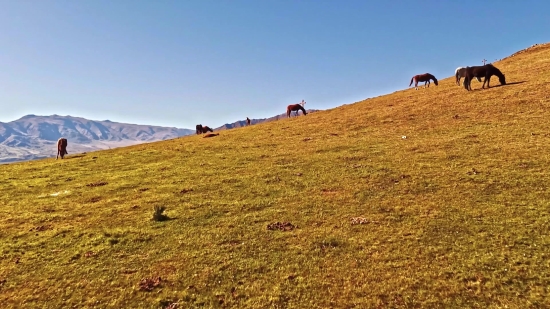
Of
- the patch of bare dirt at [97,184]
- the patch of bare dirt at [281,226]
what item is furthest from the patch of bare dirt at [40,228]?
the patch of bare dirt at [281,226]

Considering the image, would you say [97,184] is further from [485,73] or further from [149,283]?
[485,73]

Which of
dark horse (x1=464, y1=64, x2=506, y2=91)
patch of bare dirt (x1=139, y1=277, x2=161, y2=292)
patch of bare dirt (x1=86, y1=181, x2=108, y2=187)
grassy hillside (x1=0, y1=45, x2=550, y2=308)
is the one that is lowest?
patch of bare dirt (x1=139, y1=277, x2=161, y2=292)

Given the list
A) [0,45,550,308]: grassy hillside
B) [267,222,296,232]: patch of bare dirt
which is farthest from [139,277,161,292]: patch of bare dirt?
[267,222,296,232]: patch of bare dirt

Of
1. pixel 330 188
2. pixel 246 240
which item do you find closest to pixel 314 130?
pixel 330 188

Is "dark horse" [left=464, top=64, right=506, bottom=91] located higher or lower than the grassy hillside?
higher

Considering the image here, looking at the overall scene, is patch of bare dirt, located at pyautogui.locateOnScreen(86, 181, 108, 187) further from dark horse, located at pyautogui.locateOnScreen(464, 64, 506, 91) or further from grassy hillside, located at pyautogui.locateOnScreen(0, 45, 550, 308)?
dark horse, located at pyautogui.locateOnScreen(464, 64, 506, 91)

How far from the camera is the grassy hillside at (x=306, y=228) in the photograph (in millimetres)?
10164

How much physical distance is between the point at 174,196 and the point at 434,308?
49.7 ft

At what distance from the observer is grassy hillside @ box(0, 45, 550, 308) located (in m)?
10.2

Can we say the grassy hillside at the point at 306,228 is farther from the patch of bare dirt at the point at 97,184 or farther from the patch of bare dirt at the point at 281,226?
the patch of bare dirt at the point at 97,184

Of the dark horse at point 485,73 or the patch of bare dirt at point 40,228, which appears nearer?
the patch of bare dirt at point 40,228

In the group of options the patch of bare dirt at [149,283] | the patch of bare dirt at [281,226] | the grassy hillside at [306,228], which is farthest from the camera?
the patch of bare dirt at [281,226]

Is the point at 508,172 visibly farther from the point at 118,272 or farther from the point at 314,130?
the point at 314,130

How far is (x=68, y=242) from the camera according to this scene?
1434 cm
